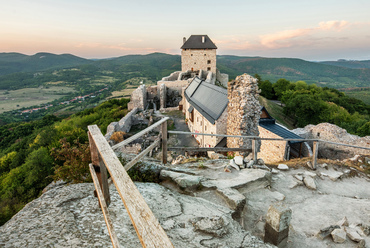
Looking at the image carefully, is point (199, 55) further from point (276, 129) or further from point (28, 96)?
point (28, 96)

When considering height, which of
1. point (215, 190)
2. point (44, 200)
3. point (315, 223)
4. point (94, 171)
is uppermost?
point (94, 171)

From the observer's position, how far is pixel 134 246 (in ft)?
7.11

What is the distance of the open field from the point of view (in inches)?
4102

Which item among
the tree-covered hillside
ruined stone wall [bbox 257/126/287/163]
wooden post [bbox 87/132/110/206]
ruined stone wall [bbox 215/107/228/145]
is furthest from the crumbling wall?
wooden post [bbox 87/132/110/206]

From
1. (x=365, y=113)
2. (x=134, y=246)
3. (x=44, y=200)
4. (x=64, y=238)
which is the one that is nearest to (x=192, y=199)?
(x=134, y=246)

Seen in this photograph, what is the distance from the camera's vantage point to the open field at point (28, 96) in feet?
342

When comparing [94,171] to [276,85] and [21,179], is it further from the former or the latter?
[276,85]

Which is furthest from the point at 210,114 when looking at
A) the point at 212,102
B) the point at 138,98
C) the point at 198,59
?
the point at 198,59

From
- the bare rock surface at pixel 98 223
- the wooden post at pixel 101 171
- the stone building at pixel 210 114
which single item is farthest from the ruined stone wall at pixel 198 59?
the wooden post at pixel 101 171

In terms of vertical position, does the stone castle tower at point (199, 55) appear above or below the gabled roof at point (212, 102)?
above

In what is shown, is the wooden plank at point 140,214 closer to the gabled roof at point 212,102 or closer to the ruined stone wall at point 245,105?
the ruined stone wall at point 245,105

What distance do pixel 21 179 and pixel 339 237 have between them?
16.4 meters

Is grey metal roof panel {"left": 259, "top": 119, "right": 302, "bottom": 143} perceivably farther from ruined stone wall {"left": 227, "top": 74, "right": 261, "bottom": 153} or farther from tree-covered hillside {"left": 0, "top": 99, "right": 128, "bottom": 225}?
tree-covered hillside {"left": 0, "top": 99, "right": 128, "bottom": 225}

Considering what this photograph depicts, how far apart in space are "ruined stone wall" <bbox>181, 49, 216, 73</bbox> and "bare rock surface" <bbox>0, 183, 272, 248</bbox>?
41.9 m
